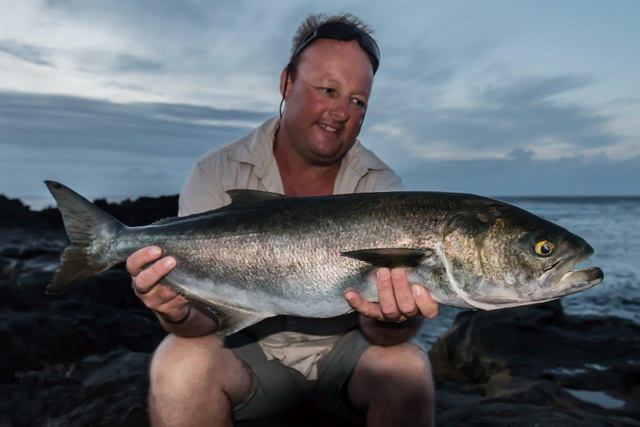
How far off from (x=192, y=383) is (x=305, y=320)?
1.00m

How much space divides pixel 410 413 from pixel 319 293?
1.11 metres

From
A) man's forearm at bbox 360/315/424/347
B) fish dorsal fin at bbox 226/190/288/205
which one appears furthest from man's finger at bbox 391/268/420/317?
fish dorsal fin at bbox 226/190/288/205

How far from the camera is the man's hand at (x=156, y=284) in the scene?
10.8 feet

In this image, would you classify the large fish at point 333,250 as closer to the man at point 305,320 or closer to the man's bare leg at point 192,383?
the man at point 305,320

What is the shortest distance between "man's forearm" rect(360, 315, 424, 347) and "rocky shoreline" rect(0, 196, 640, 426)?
0.93 metres

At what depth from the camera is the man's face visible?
4164mm

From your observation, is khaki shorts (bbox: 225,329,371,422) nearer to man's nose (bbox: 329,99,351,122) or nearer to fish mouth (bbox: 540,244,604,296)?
fish mouth (bbox: 540,244,604,296)

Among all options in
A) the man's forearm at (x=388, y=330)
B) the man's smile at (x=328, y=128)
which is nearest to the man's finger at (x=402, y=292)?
the man's forearm at (x=388, y=330)

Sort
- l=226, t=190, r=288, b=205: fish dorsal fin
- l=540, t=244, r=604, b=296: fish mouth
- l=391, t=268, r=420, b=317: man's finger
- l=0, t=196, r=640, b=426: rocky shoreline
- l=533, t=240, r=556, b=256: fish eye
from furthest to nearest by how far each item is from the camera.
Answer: l=0, t=196, r=640, b=426: rocky shoreline, l=226, t=190, r=288, b=205: fish dorsal fin, l=391, t=268, r=420, b=317: man's finger, l=533, t=240, r=556, b=256: fish eye, l=540, t=244, r=604, b=296: fish mouth

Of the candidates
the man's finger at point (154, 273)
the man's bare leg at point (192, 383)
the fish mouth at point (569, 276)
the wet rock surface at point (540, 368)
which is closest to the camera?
Answer: the fish mouth at point (569, 276)

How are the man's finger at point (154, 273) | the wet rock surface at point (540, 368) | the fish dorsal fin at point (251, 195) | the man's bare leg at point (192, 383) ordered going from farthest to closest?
the wet rock surface at point (540, 368), the fish dorsal fin at point (251, 195), the man's bare leg at point (192, 383), the man's finger at point (154, 273)

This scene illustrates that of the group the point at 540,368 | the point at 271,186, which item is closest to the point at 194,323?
the point at 271,186

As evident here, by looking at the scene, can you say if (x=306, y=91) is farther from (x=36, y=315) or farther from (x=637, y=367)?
(x=637, y=367)

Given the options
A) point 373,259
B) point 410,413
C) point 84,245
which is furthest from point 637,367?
point 84,245
